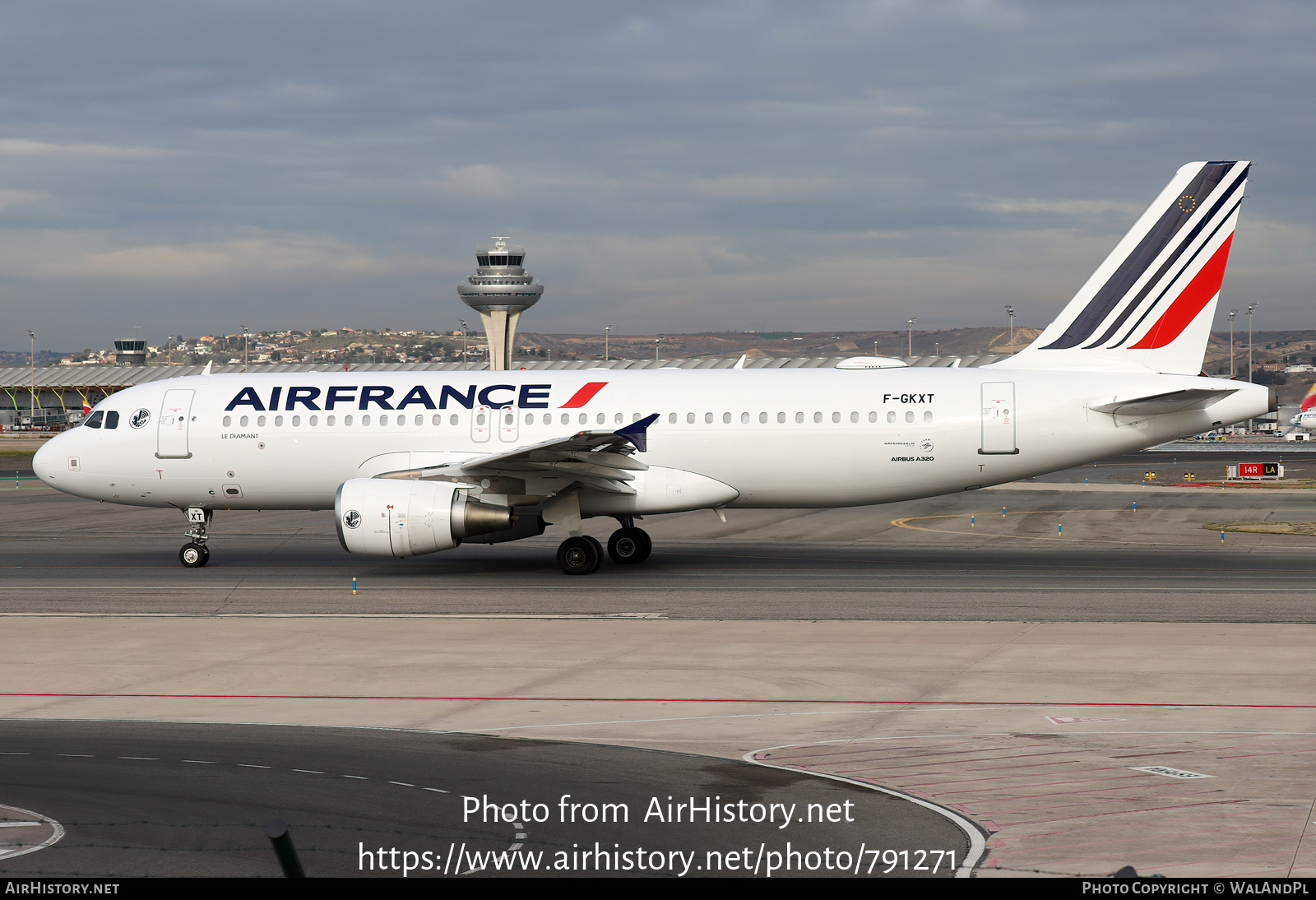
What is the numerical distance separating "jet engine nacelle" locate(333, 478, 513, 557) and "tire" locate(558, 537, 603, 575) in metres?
2.12

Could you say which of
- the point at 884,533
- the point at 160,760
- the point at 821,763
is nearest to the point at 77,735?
the point at 160,760

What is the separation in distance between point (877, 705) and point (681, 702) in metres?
2.15

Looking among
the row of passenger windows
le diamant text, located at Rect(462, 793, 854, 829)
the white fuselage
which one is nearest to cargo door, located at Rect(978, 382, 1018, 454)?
the white fuselage

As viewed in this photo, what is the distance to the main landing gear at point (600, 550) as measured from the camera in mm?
25047

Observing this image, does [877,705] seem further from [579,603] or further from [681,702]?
[579,603]

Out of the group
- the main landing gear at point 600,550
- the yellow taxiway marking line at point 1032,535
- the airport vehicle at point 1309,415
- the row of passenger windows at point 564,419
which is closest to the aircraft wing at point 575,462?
the row of passenger windows at point 564,419

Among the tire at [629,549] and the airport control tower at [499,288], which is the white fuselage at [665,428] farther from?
the airport control tower at [499,288]

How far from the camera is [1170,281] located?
26.1m

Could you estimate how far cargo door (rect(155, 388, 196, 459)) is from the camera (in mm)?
27281

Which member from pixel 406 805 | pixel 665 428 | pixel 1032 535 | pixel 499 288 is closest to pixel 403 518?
pixel 665 428

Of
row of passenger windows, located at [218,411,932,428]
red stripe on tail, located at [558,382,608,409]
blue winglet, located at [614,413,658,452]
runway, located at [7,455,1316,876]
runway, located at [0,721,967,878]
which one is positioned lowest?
runway, located at [7,455,1316,876]

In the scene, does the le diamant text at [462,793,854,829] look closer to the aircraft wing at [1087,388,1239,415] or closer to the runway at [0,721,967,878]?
the runway at [0,721,967,878]
